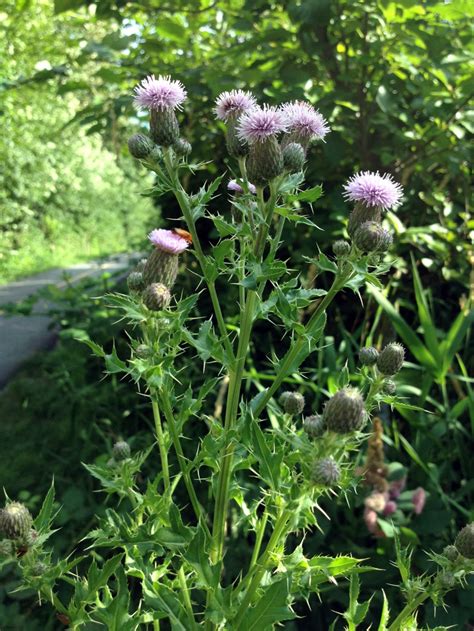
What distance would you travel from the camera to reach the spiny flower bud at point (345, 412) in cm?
118

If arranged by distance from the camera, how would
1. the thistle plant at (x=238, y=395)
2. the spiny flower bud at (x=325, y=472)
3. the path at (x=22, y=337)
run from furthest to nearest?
the path at (x=22, y=337) → the thistle plant at (x=238, y=395) → the spiny flower bud at (x=325, y=472)

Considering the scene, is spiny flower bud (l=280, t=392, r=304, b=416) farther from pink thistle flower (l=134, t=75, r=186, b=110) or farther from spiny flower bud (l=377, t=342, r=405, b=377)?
pink thistle flower (l=134, t=75, r=186, b=110)

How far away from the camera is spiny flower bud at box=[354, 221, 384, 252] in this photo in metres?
1.36

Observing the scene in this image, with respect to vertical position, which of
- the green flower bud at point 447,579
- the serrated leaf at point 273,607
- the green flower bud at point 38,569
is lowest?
the green flower bud at point 38,569

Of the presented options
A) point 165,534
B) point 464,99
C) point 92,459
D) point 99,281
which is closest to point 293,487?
point 165,534

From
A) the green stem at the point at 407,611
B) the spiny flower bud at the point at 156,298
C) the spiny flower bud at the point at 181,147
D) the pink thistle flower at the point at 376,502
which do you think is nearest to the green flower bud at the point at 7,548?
the spiny flower bud at the point at 156,298

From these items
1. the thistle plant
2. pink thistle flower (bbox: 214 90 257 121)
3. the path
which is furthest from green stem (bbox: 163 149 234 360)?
the path

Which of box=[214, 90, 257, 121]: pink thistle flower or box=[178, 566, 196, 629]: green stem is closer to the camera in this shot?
box=[178, 566, 196, 629]: green stem

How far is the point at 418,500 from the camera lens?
2.34 meters

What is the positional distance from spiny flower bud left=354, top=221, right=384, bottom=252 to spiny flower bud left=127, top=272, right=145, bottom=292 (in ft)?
1.86

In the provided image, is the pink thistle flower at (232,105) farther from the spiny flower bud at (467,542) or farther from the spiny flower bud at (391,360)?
the spiny flower bud at (467,542)

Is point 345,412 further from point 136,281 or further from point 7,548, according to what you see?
point 7,548

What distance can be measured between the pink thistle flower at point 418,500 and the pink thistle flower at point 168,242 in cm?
145

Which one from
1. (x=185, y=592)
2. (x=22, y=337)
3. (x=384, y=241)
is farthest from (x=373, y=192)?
(x=22, y=337)
